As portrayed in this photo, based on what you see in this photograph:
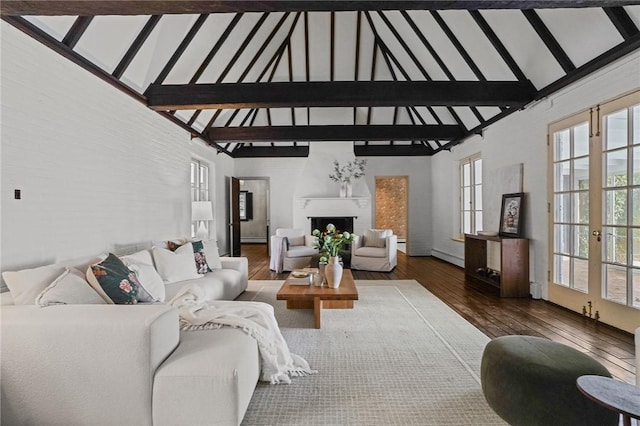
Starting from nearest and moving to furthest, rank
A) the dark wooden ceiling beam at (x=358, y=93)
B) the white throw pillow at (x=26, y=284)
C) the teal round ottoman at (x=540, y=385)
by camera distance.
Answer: the teal round ottoman at (x=540, y=385) → the white throw pillow at (x=26, y=284) → the dark wooden ceiling beam at (x=358, y=93)

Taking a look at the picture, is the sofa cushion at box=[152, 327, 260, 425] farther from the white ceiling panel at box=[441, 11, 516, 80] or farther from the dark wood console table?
the white ceiling panel at box=[441, 11, 516, 80]

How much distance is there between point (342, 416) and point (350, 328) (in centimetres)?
153

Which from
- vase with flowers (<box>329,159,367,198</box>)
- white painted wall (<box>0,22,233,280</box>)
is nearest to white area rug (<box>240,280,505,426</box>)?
white painted wall (<box>0,22,233,280</box>)

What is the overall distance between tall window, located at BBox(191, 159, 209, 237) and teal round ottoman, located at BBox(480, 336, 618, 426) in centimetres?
592

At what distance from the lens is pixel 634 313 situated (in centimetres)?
322

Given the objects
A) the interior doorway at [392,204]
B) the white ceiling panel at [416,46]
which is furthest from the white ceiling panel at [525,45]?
the interior doorway at [392,204]

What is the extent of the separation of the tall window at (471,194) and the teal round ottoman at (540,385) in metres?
5.20

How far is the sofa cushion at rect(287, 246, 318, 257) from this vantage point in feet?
22.5

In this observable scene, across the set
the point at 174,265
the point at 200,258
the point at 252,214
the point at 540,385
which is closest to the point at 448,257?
the point at 200,258

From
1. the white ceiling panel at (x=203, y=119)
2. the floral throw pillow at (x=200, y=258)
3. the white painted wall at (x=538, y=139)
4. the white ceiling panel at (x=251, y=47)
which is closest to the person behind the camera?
the white painted wall at (x=538, y=139)

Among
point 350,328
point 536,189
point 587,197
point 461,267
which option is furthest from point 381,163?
point 350,328

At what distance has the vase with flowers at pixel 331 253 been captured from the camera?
377cm

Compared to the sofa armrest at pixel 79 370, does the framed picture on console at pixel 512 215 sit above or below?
above

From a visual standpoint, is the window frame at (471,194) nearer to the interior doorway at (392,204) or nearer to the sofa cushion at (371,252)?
the sofa cushion at (371,252)
